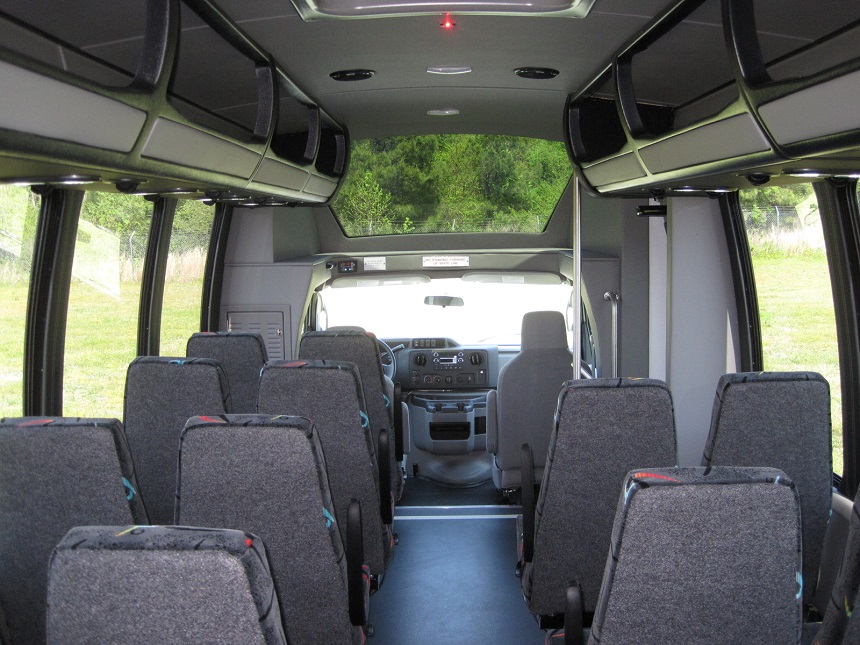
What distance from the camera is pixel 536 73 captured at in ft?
16.3

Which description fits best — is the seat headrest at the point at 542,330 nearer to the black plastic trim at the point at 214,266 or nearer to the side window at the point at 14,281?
the black plastic trim at the point at 214,266

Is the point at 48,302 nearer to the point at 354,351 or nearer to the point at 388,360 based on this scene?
the point at 354,351

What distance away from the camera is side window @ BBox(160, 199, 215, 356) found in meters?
6.13

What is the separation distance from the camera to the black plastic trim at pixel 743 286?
541cm

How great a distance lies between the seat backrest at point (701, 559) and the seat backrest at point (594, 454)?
1178 mm

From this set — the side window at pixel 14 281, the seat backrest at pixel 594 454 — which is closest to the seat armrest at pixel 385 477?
the seat backrest at pixel 594 454

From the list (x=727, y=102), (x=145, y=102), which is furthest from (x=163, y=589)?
(x=727, y=102)

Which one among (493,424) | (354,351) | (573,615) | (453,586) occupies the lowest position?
(453,586)

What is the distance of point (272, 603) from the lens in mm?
1390

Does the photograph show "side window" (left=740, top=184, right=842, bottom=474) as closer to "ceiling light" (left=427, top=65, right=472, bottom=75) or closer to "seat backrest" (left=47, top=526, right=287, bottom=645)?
"ceiling light" (left=427, top=65, right=472, bottom=75)

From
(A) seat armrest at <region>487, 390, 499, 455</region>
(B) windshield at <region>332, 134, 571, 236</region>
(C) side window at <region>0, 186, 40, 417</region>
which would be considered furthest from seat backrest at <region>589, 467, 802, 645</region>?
(B) windshield at <region>332, 134, 571, 236</region>

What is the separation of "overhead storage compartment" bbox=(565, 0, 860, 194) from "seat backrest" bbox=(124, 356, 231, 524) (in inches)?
92.2

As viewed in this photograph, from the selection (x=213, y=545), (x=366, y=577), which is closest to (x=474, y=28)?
(x=366, y=577)

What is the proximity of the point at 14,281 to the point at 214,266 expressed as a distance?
3.28m
